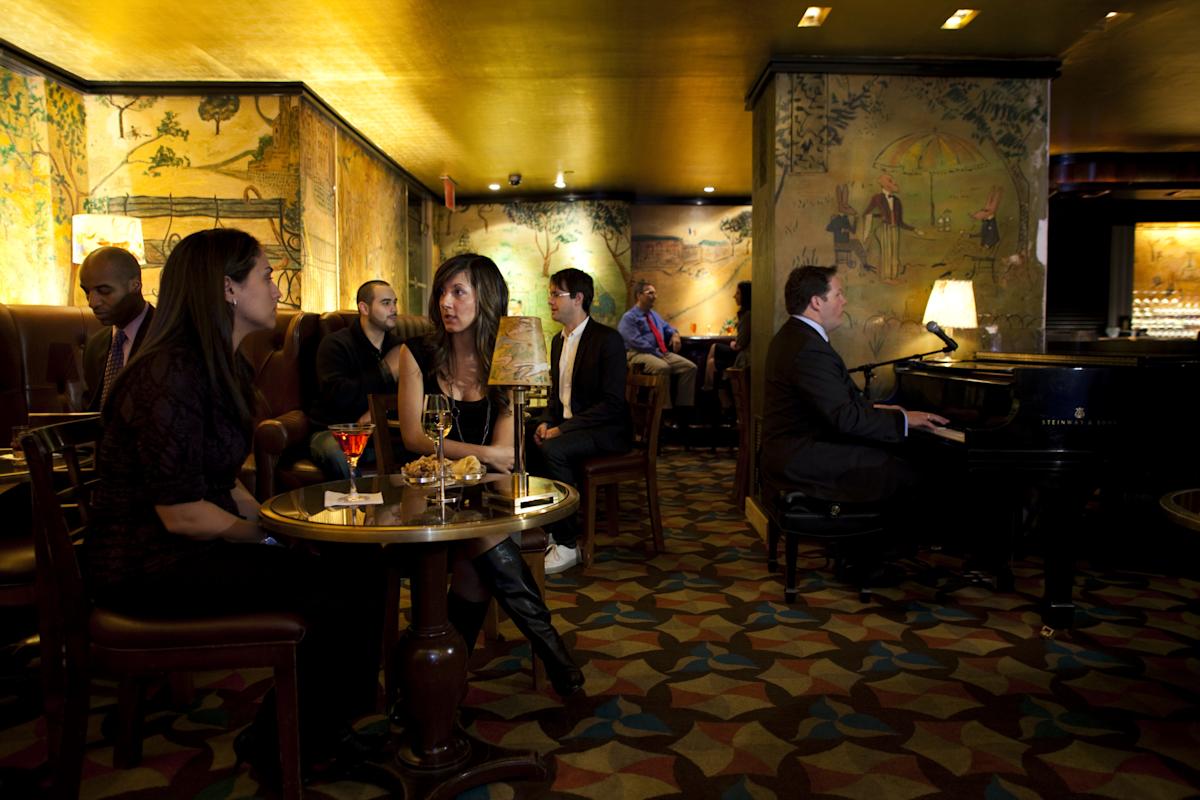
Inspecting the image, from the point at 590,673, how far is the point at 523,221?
9664 millimetres

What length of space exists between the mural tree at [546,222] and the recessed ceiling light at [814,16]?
7.02 metres

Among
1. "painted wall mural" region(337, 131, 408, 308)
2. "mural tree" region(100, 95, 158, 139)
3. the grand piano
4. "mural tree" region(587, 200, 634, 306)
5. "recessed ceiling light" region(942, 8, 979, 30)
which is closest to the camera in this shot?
the grand piano

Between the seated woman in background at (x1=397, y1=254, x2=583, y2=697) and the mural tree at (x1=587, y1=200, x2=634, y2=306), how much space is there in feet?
29.0

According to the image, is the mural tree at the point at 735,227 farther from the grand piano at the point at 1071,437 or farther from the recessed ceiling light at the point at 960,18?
the grand piano at the point at 1071,437

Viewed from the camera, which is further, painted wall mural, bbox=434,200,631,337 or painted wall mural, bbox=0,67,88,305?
painted wall mural, bbox=434,200,631,337

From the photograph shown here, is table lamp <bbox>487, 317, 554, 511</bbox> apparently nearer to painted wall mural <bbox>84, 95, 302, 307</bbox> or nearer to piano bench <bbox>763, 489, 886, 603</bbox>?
piano bench <bbox>763, 489, 886, 603</bbox>

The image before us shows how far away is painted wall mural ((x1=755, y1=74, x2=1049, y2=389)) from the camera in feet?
18.3

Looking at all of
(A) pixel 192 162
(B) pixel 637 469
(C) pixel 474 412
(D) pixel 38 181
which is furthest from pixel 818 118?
(D) pixel 38 181

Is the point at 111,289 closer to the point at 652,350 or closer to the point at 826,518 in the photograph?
the point at 826,518

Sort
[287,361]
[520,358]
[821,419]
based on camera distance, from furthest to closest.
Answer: [287,361]
[821,419]
[520,358]

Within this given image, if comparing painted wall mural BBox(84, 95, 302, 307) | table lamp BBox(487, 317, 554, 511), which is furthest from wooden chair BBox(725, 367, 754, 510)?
table lamp BBox(487, 317, 554, 511)

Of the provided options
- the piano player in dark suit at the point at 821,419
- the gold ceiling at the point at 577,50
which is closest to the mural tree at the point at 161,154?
the gold ceiling at the point at 577,50

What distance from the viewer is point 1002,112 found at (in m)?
5.61

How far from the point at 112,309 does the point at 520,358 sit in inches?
102
